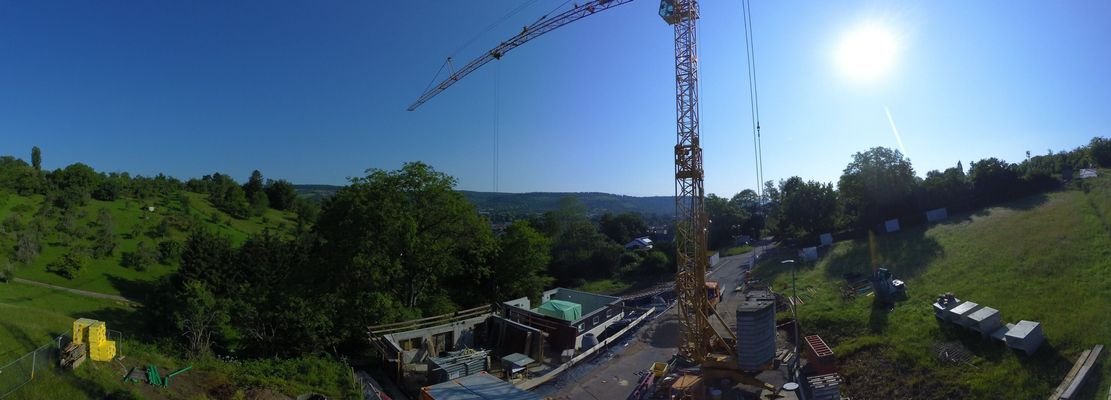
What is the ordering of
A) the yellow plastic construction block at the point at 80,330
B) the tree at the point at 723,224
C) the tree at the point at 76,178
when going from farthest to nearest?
the tree at the point at 723,224 → the tree at the point at 76,178 → the yellow plastic construction block at the point at 80,330

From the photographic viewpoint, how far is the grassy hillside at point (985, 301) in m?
16.0

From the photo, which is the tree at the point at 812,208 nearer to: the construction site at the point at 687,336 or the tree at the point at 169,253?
the construction site at the point at 687,336

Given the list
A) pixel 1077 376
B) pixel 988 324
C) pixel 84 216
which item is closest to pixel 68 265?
pixel 84 216

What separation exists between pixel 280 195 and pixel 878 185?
3535 inches

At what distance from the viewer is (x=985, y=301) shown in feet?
68.7

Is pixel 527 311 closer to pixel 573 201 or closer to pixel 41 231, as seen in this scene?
pixel 573 201

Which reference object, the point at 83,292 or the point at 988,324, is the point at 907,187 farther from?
the point at 83,292

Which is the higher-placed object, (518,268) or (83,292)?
(518,268)

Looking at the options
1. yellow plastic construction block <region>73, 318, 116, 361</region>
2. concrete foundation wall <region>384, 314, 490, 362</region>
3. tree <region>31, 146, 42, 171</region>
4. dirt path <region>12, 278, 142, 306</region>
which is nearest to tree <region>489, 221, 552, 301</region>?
concrete foundation wall <region>384, 314, 490, 362</region>

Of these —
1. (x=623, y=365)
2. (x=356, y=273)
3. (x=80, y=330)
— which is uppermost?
(x=356, y=273)

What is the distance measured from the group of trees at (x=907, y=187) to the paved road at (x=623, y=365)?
17646 mm

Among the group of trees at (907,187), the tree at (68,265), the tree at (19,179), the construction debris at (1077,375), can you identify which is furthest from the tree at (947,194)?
the tree at (19,179)

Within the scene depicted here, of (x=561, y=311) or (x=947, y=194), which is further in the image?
(x=947, y=194)

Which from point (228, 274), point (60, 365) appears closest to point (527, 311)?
point (60, 365)
